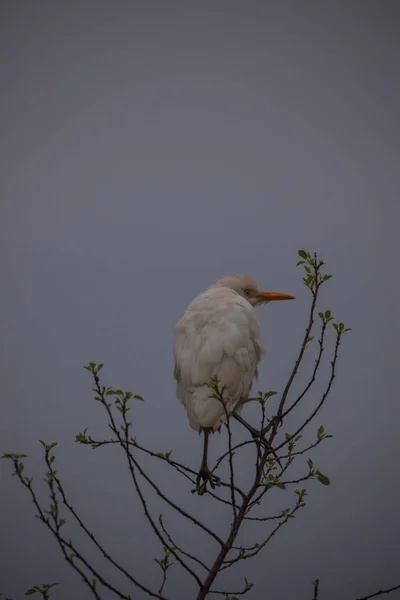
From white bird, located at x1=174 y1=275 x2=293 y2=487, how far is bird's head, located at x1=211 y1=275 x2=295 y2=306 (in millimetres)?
876

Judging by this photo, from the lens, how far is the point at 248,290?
5.36 metres

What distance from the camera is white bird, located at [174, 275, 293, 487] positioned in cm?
363

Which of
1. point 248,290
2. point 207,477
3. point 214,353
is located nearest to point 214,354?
point 214,353

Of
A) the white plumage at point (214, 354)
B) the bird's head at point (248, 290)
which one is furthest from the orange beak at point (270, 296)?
the white plumage at point (214, 354)

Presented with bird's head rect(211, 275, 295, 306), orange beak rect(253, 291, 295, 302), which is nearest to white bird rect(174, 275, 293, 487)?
bird's head rect(211, 275, 295, 306)

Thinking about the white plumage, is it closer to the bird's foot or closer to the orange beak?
the bird's foot

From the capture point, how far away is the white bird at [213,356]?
3.63 meters

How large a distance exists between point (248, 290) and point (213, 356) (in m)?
1.73

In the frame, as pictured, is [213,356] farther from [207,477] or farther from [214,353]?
[207,477]

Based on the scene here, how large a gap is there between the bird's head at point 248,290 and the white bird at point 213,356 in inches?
34.5

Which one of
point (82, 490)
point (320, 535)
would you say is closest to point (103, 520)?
point (82, 490)

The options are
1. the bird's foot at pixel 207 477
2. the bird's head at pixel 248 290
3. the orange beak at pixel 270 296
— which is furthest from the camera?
the orange beak at pixel 270 296

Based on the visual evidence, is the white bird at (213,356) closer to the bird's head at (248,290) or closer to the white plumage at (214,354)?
the white plumage at (214,354)

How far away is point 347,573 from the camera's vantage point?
151 ft
